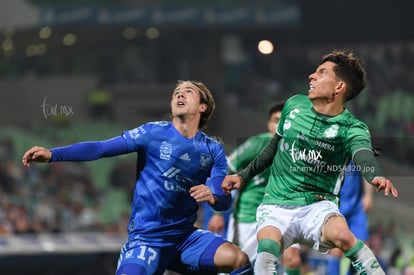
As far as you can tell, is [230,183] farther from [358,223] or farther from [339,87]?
[358,223]

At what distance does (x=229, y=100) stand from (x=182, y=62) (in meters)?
1.96

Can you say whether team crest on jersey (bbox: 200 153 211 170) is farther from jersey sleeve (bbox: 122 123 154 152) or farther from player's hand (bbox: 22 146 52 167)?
player's hand (bbox: 22 146 52 167)

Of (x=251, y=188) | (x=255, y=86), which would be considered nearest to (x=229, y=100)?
(x=255, y=86)

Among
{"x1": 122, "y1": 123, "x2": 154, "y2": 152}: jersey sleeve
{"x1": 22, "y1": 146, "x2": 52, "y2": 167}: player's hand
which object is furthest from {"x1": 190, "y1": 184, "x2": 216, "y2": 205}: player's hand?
{"x1": 22, "y1": 146, "x2": 52, "y2": 167}: player's hand

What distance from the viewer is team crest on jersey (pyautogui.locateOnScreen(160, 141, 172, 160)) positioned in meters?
8.22

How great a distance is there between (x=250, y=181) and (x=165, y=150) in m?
2.47

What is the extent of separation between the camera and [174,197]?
324 inches

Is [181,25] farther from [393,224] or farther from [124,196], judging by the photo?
[393,224]

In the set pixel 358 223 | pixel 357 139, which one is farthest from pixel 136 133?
pixel 358 223

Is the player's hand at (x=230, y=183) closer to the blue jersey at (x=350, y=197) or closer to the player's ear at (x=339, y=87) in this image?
the player's ear at (x=339, y=87)

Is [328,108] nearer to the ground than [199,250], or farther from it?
farther from it

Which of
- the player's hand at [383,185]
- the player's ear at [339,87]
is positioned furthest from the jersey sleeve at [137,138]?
the player's hand at [383,185]

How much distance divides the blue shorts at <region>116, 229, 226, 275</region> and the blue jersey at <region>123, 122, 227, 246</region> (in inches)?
2.6

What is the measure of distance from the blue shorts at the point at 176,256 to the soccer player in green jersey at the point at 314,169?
17.2 inches
